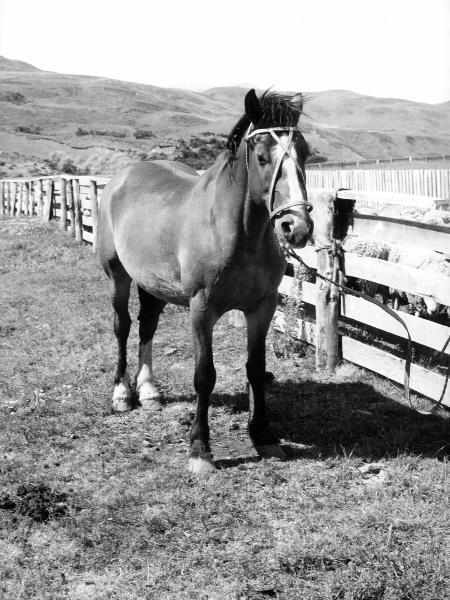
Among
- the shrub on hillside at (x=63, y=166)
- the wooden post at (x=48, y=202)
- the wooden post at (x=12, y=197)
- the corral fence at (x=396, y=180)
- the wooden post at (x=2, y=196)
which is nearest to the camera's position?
the corral fence at (x=396, y=180)

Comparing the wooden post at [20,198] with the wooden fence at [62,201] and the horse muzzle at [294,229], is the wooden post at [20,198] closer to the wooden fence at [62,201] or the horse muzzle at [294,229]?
the wooden fence at [62,201]

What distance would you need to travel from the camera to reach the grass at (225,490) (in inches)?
135

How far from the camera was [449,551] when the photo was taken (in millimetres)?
3557

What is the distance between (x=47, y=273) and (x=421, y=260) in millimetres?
8039

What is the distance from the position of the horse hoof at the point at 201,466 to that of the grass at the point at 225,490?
0.08 m

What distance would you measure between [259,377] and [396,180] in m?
18.3

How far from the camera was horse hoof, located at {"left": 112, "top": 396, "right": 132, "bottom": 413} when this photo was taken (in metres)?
6.21

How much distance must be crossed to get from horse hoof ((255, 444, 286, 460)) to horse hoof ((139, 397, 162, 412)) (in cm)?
142

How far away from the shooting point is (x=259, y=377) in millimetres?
5219

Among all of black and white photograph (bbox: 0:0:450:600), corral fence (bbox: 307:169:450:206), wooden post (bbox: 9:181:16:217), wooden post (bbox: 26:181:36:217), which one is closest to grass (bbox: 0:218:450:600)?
black and white photograph (bbox: 0:0:450:600)

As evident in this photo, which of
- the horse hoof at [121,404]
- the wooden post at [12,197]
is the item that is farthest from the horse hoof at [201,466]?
the wooden post at [12,197]

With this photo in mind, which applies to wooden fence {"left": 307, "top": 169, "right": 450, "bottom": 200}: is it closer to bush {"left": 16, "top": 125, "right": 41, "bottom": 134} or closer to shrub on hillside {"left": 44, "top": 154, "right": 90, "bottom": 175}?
shrub on hillside {"left": 44, "top": 154, "right": 90, "bottom": 175}

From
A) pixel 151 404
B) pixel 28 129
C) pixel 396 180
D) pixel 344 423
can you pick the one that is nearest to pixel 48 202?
pixel 396 180

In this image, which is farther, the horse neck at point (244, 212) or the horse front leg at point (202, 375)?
the horse front leg at point (202, 375)
